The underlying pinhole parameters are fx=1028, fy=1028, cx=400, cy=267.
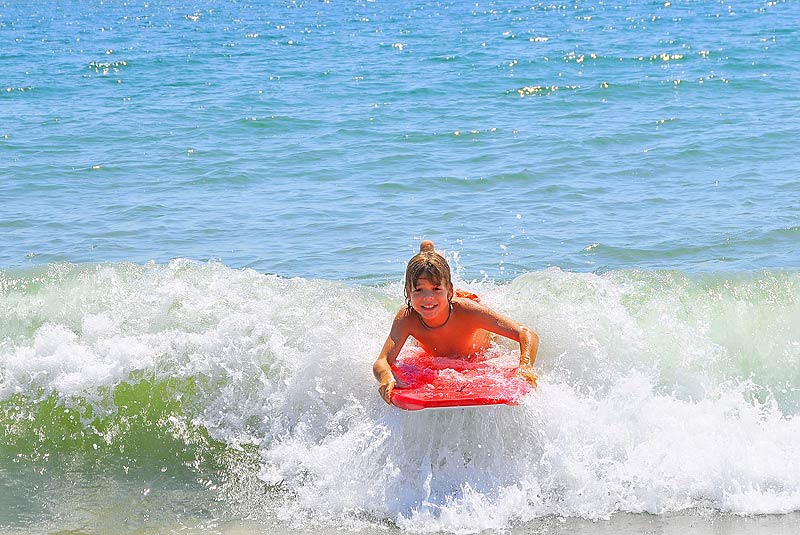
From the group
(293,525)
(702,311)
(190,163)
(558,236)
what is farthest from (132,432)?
(190,163)

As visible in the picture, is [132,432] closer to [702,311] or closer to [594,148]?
[702,311]

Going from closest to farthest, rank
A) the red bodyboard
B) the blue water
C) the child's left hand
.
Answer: the red bodyboard < the child's left hand < the blue water

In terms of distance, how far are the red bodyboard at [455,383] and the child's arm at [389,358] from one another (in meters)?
0.04

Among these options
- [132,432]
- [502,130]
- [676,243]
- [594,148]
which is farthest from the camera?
[502,130]

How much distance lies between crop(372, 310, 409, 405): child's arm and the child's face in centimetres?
17

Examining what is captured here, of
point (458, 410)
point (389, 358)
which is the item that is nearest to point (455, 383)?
point (458, 410)

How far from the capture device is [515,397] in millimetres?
4902

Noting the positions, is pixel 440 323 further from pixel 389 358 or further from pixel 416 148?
pixel 416 148

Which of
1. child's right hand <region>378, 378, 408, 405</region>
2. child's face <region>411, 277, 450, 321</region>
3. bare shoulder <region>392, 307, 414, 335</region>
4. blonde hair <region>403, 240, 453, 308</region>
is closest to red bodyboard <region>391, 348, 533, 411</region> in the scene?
child's right hand <region>378, 378, 408, 405</region>

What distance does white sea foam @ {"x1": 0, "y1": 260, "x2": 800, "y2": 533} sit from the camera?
4891mm

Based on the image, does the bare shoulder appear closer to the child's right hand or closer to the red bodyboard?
the red bodyboard

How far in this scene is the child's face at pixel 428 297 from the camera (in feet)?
17.4

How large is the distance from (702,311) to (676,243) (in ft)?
6.58

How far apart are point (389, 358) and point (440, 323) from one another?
349 millimetres
